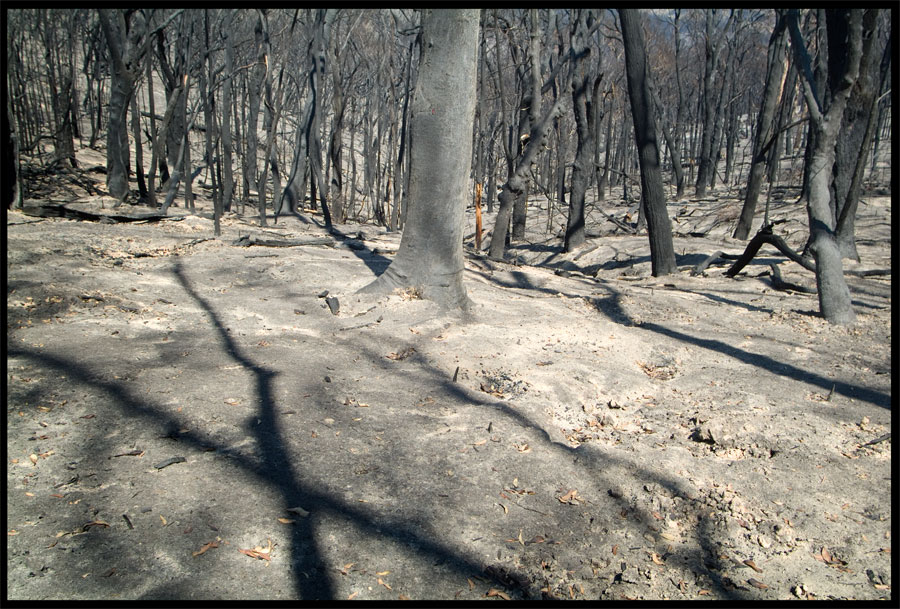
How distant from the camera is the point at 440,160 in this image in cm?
563

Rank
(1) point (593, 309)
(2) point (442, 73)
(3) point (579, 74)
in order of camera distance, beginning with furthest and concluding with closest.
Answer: (3) point (579, 74) < (1) point (593, 309) < (2) point (442, 73)

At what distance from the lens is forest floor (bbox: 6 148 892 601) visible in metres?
2.29

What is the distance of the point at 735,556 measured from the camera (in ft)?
8.38

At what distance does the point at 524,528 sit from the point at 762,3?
4806 mm

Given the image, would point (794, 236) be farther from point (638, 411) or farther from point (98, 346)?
point (98, 346)

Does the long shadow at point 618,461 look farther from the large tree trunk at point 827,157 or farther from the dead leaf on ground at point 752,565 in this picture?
the large tree trunk at point 827,157

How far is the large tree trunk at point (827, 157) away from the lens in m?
5.18

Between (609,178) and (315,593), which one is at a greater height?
(609,178)

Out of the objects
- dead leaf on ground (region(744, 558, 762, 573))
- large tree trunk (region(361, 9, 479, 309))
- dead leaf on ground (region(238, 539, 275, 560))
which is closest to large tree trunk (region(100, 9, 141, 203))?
large tree trunk (region(361, 9, 479, 309))

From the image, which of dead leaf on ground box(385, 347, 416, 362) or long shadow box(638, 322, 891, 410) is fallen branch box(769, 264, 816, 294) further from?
dead leaf on ground box(385, 347, 416, 362)

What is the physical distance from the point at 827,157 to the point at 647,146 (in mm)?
3864

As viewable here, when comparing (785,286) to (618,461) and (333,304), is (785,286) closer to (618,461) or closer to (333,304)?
(618,461)

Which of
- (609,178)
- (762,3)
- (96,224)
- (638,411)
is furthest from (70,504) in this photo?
(609,178)

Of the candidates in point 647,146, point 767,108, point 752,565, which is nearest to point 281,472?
point 752,565
